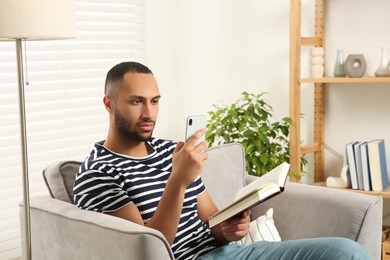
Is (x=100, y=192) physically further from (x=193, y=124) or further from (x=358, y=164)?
(x=358, y=164)

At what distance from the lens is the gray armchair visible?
199cm

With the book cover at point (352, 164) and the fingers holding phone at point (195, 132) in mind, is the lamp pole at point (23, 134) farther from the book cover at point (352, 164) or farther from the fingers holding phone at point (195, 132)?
the book cover at point (352, 164)

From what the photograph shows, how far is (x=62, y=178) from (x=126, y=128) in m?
0.28

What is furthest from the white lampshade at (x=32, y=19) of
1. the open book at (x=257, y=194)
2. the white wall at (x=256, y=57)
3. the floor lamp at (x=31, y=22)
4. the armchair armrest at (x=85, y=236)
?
the white wall at (x=256, y=57)

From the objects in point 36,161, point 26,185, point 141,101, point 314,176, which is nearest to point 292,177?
point 314,176

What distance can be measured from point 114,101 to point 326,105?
5.78 ft

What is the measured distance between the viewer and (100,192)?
215 cm

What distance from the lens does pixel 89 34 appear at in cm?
365

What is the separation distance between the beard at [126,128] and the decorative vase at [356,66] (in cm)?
151

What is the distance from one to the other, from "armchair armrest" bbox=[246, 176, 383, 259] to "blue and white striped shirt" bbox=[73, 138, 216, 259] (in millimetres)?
394

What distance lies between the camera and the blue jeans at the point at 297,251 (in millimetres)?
2113

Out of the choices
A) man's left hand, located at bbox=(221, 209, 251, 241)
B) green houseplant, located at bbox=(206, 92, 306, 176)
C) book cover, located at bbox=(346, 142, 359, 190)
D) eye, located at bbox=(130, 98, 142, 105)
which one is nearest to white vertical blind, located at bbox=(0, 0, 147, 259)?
green houseplant, located at bbox=(206, 92, 306, 176)

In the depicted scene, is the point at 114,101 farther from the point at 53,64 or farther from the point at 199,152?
the point at 53,64

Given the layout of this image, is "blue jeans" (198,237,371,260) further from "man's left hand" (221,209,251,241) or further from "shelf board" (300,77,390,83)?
"shelf board" (300,77,390,83)
